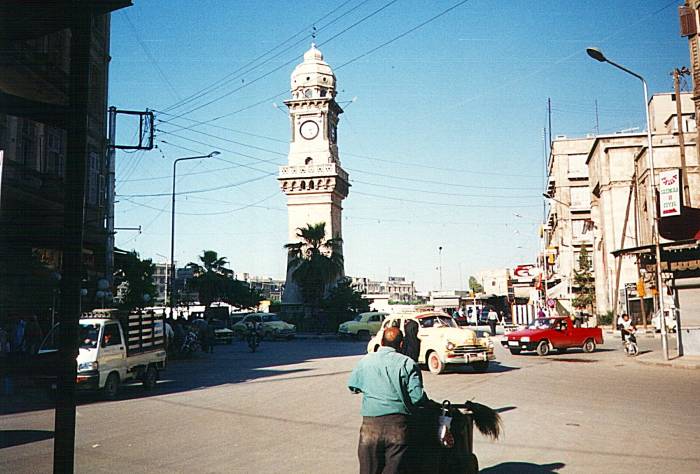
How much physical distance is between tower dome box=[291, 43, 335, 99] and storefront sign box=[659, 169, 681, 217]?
4712 cm

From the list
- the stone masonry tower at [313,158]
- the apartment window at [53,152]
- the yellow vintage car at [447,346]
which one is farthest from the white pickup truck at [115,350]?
the stone masonry tower at [313,158]

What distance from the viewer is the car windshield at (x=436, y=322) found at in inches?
776

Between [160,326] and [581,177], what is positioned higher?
[581,177]

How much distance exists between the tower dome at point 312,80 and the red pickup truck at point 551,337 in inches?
1887

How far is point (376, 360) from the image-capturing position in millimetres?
5215

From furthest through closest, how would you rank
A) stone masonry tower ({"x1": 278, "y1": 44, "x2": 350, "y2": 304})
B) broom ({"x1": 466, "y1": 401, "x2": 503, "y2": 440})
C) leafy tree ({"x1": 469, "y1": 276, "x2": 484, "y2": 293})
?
leafy tree ({"x1": 469, "y1": 276, "x2": 484, "y2": 293}) < stone masonry tower ({"x1": 278, "y1": 44, "x2": 350, "y2": 304}) < broom ({"x1": 466, "y1": 401, "x2": 503, "y2": 440})

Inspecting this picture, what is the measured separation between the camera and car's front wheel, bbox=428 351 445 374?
18.5 meters

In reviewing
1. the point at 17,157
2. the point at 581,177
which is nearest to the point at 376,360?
the point at 17,157

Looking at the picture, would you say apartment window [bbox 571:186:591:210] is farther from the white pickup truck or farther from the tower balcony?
the white pickup truck

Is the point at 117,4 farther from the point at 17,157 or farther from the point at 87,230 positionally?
the point at 87,230

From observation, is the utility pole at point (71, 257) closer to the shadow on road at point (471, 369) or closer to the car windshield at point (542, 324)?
the shadow on road at point (471, 369)

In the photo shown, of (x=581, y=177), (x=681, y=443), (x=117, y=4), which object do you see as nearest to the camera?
(x=117, y=4)

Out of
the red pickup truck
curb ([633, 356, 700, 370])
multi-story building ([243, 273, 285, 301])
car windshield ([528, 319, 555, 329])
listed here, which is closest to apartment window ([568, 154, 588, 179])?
the red pickup truck

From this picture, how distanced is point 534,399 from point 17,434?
9.71m
